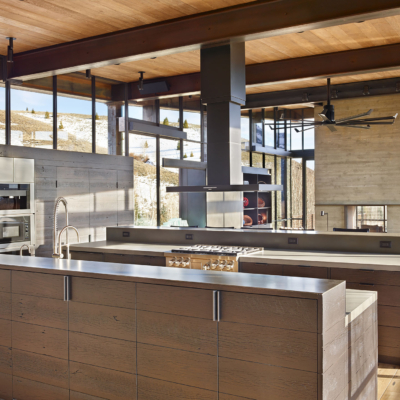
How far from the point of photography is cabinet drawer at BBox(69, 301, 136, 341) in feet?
8.34

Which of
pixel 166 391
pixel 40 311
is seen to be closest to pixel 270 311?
pixel 166 391

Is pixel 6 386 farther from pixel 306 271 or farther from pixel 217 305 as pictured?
pixel 306 271

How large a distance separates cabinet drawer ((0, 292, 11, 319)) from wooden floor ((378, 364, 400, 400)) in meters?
2.55

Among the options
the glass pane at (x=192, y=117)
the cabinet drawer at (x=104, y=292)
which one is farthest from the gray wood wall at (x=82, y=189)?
the cabinet drawer at (x=104, y=292)

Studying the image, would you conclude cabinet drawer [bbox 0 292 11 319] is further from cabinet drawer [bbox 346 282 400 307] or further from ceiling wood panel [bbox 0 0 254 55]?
ceiling wood panel [bbox 0 0 254 55]

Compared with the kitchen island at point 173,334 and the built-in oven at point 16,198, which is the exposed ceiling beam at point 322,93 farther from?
the kitchen island at point 173,334

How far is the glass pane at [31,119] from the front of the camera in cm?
664

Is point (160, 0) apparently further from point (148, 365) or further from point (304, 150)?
point (304, 150)

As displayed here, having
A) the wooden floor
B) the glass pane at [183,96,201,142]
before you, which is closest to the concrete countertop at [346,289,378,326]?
the wooden floor

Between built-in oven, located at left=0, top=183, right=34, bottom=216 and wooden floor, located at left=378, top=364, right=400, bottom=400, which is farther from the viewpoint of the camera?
built-in oven, located at left=0, top=183, right=34, bottom=216

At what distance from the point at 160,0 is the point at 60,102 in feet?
11.4

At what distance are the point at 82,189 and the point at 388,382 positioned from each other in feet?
17.3

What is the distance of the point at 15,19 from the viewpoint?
5078 millimetres

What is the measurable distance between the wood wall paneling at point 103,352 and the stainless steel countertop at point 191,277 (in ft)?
1.16
